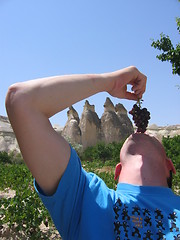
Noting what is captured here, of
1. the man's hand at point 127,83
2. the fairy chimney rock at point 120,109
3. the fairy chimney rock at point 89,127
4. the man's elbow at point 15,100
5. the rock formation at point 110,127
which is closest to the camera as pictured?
the man's elbow at point 15,100

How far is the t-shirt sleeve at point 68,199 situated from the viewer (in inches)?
45.7

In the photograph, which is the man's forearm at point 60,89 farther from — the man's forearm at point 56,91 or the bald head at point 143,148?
the bald head at point 143,148

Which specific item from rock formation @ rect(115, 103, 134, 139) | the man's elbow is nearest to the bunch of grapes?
the man's elbow

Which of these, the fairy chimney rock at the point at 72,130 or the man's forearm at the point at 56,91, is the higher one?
the man's forearm at the point at 56,91

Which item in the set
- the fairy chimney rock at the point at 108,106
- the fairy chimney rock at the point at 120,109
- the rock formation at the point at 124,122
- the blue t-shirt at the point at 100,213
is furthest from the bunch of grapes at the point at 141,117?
the fairy chimney rock at the point at 120,109

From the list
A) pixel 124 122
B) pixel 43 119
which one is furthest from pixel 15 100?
pixel 124 122

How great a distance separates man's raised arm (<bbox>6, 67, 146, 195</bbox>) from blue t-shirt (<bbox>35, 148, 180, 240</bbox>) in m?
0.06

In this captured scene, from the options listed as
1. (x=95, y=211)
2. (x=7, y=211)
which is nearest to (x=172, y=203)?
(x=95, y=211)

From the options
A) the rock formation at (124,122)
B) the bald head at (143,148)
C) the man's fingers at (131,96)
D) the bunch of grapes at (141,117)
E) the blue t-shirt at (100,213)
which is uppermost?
the man's fingers at (131,96)

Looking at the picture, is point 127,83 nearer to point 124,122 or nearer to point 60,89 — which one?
point 60,89

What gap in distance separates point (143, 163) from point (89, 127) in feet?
61.8

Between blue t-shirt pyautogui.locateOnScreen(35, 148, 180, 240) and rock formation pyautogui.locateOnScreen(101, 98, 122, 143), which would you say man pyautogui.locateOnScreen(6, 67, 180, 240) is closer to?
blue t-shirt pyautogui.locateOnScreen(35, 148, 180, 240)

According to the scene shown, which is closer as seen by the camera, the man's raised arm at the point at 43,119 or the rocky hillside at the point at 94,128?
the man's raised arm at the point at 43,119

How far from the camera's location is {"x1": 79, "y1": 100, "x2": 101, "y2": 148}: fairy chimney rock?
2017cm
